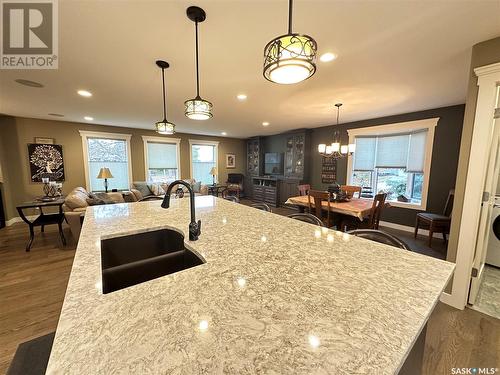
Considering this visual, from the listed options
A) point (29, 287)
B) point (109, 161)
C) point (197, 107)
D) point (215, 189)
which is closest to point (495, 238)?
point (197, 107)

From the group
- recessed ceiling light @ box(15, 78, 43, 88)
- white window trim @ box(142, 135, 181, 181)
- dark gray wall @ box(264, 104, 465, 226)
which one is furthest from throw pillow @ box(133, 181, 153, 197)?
dark gray wall @ box(264, 104, 465, 226)

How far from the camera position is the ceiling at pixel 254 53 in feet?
4.71

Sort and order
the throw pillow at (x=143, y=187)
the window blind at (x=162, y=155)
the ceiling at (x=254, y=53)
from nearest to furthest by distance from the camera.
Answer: the ceiling at (x=254, y=53), the throw pillow at (x=143, y=187), the window blind at (x=162, y=155)

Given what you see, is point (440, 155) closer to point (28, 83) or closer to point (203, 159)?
point (203, 159)

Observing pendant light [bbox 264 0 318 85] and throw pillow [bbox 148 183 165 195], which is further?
throw pillow [bbox 148 183 165 195]

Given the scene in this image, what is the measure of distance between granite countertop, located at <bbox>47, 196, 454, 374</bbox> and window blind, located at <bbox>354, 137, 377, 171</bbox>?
14.3 feet

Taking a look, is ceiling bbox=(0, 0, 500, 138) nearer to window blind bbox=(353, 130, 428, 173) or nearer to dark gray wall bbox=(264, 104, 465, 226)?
dark gray wall bbox=(264, 104, 465, 226)

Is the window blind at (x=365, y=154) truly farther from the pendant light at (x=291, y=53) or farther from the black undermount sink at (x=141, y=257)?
the black undermount sink at (x=141, y=257)

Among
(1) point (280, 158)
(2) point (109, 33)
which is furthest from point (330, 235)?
(1) point (280, 158)

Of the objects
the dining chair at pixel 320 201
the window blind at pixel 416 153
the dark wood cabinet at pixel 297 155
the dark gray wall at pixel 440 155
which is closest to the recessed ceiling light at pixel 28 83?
the dining chair at pixel 320 201

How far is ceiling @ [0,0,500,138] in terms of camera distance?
144cm

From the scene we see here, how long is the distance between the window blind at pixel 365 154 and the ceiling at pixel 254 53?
1.19 metres

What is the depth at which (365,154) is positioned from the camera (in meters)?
4.89

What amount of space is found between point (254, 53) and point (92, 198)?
3.97 meters
